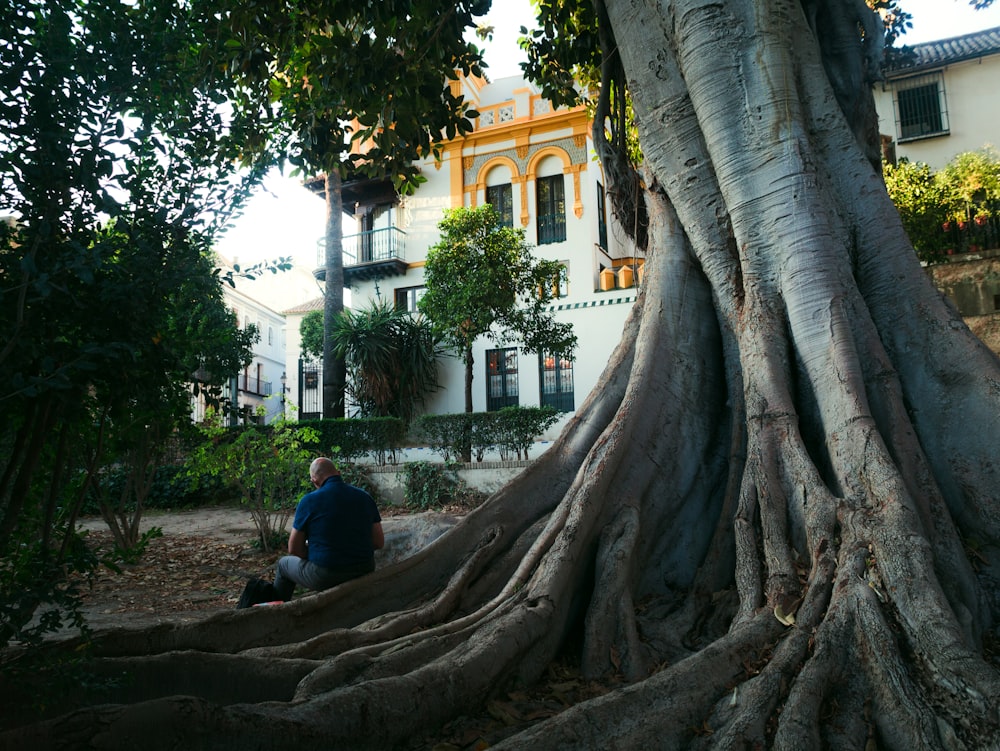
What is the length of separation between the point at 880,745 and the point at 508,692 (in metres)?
1.56

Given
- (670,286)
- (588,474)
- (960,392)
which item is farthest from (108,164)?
(960,392)

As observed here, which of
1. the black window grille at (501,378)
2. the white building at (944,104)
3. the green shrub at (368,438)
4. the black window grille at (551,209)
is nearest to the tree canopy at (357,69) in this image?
the green shrub at (368,438)

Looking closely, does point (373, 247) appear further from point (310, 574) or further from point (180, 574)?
point (310, 574)

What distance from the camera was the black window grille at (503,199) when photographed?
2406 cm

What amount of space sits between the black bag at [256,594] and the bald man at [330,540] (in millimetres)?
52

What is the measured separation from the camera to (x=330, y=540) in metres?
5.40

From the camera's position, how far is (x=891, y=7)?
941cm

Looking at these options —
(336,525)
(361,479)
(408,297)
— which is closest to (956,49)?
(408,297)

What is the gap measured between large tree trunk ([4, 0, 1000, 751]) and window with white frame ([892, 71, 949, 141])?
17.0m

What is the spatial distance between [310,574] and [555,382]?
55.6ft

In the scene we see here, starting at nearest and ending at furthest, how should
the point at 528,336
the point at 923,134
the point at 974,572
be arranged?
the point at 974,572 → the point at 528,336 → the point at 923,134

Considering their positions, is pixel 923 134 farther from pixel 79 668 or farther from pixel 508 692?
pixel 79 668

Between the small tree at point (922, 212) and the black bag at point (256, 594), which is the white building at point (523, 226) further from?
the black bag at point (256, 594)

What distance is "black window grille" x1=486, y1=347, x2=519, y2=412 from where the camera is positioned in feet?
74.1
